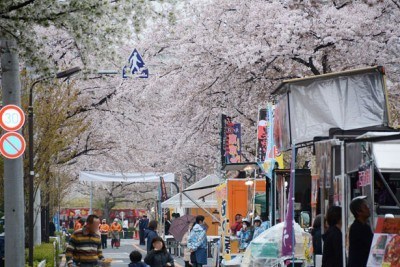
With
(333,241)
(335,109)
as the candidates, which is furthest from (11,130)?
(333,241)

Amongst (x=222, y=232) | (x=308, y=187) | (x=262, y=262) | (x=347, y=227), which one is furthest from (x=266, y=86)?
(x=347, y=227)

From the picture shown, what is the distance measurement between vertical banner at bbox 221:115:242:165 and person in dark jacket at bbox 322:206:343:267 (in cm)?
1509

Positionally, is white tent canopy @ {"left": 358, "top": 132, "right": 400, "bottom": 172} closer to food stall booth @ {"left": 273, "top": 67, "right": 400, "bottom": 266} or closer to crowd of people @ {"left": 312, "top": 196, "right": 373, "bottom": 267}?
crowd of people @ {"left": 312, "top": 196, "right": 373, "bottom": 267}

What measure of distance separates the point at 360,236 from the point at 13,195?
21.4ft

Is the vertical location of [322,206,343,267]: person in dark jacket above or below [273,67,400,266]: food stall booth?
below

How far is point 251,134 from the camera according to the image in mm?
32125

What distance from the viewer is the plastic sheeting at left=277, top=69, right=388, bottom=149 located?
14.8 metres

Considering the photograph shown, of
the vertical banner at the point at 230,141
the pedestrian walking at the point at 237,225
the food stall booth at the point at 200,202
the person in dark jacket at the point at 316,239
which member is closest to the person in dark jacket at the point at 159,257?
the person in dark jacket at the point at 316,239

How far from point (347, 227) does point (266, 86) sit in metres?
15.3

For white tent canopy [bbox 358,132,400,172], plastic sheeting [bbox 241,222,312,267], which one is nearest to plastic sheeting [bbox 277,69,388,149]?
plastic sheeting [bbox 241,222,312,267]

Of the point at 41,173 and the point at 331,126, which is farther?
the point at 41,173

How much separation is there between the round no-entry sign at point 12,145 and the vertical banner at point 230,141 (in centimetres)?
1221

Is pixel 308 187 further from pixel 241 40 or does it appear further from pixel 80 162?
pixel 80 162

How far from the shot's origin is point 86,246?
1489 centimetres
